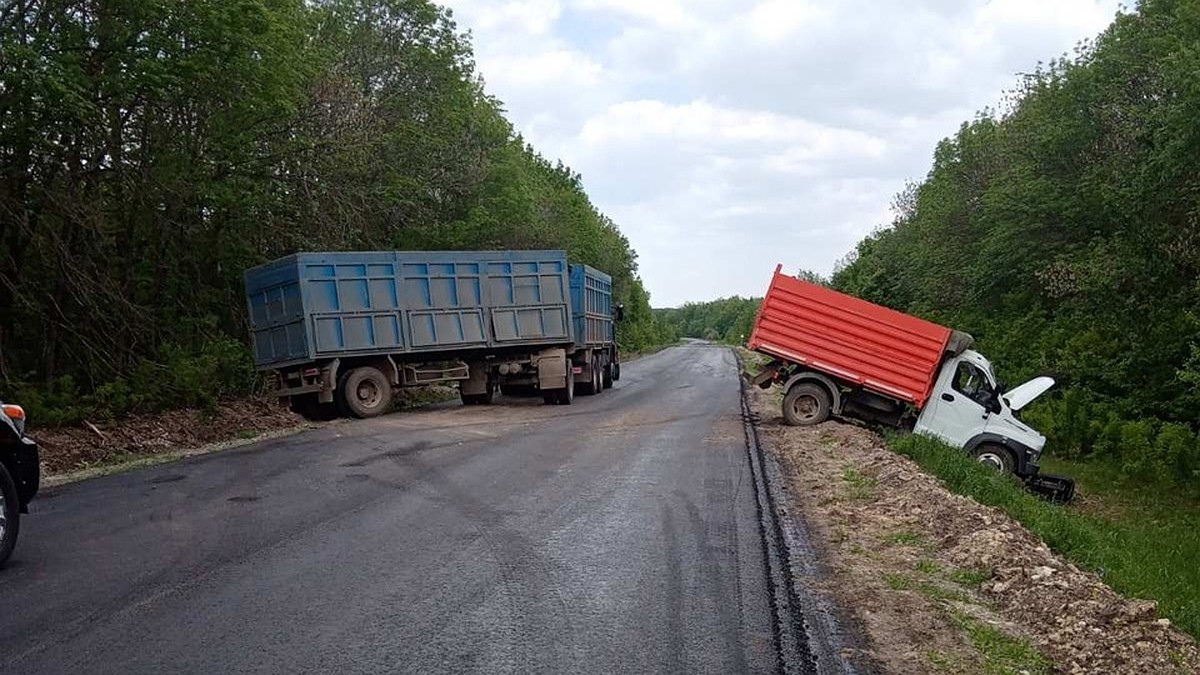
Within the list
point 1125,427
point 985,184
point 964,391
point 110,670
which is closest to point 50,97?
point 110,670

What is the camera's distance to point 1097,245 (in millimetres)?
26312

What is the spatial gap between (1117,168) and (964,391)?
41.7 feet

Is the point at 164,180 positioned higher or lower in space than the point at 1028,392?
higher

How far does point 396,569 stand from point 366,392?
1341 centimetres

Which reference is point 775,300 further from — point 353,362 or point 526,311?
point 353,362

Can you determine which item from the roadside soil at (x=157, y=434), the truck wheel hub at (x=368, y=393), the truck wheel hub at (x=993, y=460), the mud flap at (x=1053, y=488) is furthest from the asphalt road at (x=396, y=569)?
the truck wheel hub at (x=368, y=393)

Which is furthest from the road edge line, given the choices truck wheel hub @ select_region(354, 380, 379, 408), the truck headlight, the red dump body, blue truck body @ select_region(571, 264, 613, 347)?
blue truck body @ select_region(571, 264, 613, 347)

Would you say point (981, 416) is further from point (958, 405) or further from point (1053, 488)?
point (1053, 488)

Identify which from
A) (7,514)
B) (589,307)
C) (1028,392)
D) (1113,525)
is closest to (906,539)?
(7,514)

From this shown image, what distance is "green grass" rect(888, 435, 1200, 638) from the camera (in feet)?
27.3

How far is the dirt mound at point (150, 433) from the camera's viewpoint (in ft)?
44.8

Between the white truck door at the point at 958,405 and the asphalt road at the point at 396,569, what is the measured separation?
17.6 feet

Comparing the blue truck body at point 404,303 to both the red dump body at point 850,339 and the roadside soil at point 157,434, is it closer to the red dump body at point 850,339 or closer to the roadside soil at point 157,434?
the roadside soil at point 157,434

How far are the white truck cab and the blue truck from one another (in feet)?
27.7
